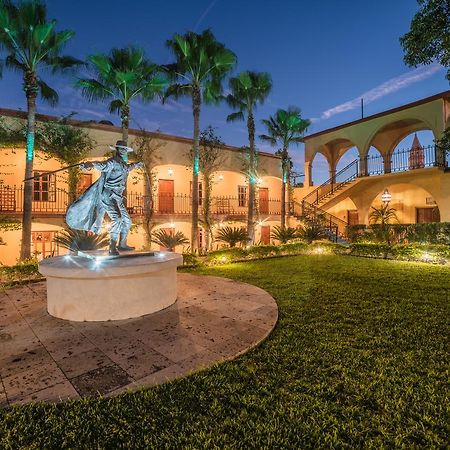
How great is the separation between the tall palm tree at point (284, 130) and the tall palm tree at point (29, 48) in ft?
40.2

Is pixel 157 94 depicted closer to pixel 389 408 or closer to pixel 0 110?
pixel 0 110

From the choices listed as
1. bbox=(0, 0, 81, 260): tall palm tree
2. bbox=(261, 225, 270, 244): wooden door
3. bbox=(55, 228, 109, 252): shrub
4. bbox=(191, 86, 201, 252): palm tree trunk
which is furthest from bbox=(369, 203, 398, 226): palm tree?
bbox=(0, 0, 81, 260): tall palm tree

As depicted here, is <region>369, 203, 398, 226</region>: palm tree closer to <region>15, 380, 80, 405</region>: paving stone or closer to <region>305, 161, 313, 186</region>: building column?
<region>305, 161, 313, 186</region>: building column

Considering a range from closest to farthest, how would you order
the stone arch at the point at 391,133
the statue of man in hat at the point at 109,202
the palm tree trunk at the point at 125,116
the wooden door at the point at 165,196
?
the statue of man in hat at the point at 109,202
the palm tree trunk at the point at 125,116
the wooden door at the point at 165,196
the stone arch at the point at 391,133

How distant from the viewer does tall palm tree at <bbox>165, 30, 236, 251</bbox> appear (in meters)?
12.9

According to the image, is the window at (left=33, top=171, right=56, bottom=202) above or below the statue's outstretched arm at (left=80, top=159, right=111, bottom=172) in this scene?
above

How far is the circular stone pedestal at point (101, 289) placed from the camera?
A: 459 cm

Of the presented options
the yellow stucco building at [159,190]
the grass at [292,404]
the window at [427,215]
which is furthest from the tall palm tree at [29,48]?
the window at [427,215]

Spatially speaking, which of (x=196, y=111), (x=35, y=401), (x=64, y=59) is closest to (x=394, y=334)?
(x=35, y=401)

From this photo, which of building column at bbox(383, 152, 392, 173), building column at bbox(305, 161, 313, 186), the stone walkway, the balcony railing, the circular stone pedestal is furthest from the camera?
building column at bbox(305, 161, 313, 186)

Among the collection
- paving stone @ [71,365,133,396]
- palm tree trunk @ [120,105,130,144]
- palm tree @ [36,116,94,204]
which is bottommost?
paving stone @ [71,365,133,396]

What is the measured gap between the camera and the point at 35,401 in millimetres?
2596

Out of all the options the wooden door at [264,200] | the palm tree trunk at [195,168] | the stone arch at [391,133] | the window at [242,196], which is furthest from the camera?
the wooden door at [264,200]

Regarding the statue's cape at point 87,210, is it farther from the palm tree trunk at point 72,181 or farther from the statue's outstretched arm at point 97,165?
the palm tree trunk at point 72,181
